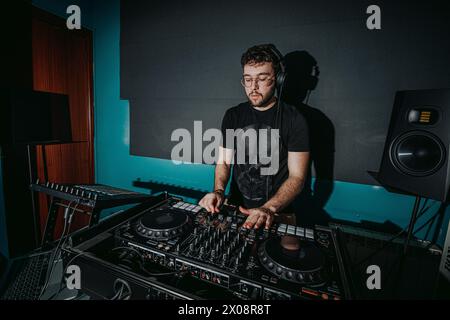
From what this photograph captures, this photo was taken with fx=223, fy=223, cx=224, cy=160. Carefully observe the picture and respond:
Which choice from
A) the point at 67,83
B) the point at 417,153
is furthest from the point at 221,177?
the point at 67,83

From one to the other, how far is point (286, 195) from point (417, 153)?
0.66m

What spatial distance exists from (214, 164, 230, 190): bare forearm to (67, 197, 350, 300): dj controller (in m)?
0.73

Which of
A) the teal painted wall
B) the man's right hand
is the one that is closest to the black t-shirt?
the man's right hand

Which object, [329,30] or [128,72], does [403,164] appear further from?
[128,72]

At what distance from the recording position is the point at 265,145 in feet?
5.47

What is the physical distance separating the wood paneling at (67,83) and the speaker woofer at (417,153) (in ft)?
9.11

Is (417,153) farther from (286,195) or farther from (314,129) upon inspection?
(314,129)

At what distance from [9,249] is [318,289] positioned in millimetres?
2698

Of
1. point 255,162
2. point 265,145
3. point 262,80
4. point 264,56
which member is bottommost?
point 255,162

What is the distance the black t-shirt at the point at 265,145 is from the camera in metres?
1.60

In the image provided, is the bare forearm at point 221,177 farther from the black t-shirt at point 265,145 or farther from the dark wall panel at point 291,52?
the dark wall panel at point 291,52

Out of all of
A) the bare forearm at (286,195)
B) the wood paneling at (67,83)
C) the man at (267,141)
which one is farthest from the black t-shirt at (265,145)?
the wood paneling at (67,83)

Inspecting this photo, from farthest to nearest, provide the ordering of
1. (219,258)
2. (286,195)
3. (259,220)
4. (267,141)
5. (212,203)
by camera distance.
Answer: (267,141), (286,195), (212,203), (259,220), (219,258)
